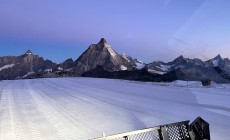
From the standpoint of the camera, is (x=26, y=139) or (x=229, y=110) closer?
(x=26, y=139)

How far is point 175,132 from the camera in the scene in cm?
679

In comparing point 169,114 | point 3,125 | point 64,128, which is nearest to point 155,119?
point 169,114

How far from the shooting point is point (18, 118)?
1208cm

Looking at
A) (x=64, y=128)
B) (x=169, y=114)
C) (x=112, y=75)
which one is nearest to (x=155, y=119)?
(x=169, y=114)

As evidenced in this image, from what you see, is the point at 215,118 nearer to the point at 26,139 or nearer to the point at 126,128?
the point at 126,128

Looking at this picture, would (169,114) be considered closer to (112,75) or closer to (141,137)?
(141,137)

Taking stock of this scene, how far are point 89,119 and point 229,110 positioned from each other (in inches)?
249

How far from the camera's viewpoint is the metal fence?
625 cm

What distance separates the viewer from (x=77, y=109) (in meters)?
14.1

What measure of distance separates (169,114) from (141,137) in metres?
6.60

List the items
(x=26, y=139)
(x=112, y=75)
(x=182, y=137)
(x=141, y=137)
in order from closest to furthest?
(x=141, y=137) → (x=182, y=137) → (x=26, y=139) → (x=112, y=75)

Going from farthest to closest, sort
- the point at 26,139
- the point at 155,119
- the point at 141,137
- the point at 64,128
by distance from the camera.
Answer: the point at 155,119 < the point at 64,128 < the point at 26,139 < the point at 141,137

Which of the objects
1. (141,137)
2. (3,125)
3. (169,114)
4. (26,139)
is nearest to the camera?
(141,137)

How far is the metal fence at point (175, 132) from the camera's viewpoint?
6250mm
